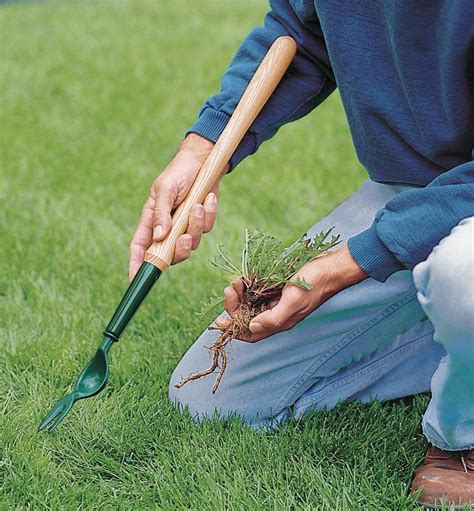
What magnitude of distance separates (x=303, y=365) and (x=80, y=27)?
13.2 ft

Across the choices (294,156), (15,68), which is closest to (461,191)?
(294,156)

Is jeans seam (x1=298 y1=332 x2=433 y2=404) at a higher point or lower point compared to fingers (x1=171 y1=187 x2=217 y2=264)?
lower

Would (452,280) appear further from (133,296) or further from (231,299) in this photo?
(133,296)

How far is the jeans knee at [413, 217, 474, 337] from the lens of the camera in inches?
60.3

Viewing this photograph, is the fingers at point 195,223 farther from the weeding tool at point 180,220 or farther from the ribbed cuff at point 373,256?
the ribbed cuff at point 373,256

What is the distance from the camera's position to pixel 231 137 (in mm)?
1993

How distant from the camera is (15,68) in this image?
482 centimetres

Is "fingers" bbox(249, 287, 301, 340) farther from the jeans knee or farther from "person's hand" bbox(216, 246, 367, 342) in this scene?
the jeans knee

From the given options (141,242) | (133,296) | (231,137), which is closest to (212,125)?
(231,137)

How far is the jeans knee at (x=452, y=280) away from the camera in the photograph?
5.02 ft

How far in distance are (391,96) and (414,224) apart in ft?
1.18

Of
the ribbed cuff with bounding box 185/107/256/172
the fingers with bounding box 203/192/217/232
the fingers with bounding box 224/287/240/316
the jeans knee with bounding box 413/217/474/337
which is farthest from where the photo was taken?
the ribbed cuff with bounding box 185/107/256/172

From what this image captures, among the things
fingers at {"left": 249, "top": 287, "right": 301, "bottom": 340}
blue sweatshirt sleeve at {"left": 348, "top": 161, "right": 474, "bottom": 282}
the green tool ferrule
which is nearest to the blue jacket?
blue sweatshirt sleeve at {"left": 348, "top": 161, "right": 474, "bottom": 282}

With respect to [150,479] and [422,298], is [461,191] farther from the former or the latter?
[150,479]
